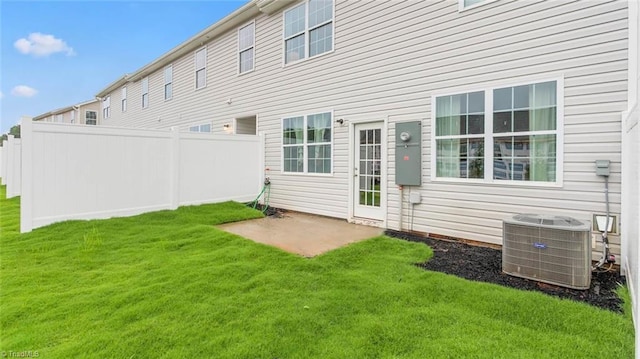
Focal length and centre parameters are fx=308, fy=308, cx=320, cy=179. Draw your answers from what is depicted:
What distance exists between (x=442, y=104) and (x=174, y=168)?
5.87m

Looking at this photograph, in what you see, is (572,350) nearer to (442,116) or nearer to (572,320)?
(572,320)

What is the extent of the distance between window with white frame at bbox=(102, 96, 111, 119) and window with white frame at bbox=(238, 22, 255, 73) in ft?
46.8

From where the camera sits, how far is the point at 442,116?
5.24 meters

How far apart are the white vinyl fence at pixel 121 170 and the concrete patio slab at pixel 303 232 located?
6.06 ft

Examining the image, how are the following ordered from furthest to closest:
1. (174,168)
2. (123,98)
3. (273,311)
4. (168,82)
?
1. (123,98)
2. (168,82)
3. (174,168)
4. (273,311)

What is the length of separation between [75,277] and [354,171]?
4.92 m

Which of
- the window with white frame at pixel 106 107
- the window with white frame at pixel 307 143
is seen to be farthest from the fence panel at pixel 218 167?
the window with white frame at pixel 106 107

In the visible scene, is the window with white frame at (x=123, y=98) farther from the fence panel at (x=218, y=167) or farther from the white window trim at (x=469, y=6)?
the white window trim at (x=469, y=6)

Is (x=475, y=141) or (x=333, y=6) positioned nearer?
(x=475, y=141)

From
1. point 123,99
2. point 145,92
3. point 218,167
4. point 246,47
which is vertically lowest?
point 218,167

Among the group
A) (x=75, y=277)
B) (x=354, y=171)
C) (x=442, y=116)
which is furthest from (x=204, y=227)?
(x=442, y=116)

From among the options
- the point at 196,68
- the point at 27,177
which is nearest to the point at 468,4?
the point at 27,177

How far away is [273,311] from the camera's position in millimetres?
2709

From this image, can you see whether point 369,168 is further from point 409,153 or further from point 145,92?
point 145,92
